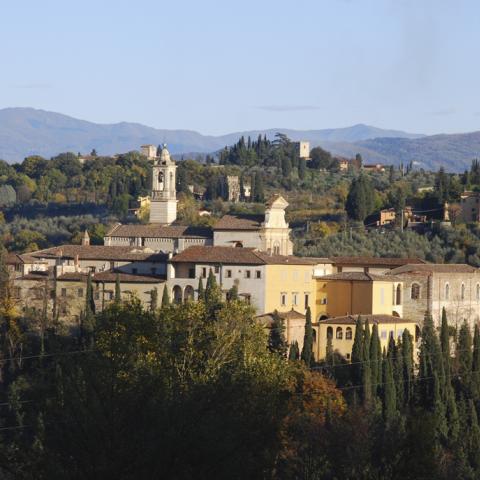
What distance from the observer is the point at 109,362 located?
3903cm

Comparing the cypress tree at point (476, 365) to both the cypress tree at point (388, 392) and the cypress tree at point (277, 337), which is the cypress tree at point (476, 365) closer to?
the cypress tree at point (388, 392)

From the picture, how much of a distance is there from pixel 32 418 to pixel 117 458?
909 inches

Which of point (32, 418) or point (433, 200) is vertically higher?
point (433, 200)

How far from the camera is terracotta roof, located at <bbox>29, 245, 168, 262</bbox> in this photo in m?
64.4

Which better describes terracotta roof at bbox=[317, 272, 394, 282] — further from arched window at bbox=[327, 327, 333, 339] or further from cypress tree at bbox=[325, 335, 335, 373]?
cypress tree at bbox=[325, 335, 335, 373]

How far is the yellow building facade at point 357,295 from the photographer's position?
200 feet

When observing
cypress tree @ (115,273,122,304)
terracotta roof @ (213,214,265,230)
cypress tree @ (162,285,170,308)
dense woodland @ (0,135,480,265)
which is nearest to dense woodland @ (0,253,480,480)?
cypress tree @ (162,285,170,308)

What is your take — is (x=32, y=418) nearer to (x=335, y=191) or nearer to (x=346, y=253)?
(x=346, y=253)

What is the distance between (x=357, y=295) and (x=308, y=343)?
19.6 ft

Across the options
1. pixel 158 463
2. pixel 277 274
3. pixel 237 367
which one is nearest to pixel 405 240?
pixel 277 274

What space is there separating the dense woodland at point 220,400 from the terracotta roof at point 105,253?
13.5ft

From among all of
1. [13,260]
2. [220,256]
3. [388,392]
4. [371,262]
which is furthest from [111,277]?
[388,392]

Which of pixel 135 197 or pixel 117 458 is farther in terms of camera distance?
pixel 135 197

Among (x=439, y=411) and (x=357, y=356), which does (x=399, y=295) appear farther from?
(x=439, y=411)
